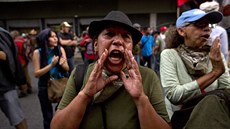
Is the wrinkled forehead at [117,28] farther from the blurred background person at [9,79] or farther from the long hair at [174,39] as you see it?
the blurred background person at [9,79]

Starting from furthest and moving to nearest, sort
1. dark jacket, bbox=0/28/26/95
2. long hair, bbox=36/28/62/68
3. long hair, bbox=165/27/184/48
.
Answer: long hair, bbox=36/28/62/68 < dark jacket, bbox=0/28/26/95 < long hair, bbox=165/27/184/48

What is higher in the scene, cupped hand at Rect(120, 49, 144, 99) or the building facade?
the building facade

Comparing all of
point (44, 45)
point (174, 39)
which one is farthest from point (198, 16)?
point (44, 45)

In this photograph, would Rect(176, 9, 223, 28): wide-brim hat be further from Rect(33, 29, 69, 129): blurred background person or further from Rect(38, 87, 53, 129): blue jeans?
Rect(38, 87, 53, 129): blue jeans

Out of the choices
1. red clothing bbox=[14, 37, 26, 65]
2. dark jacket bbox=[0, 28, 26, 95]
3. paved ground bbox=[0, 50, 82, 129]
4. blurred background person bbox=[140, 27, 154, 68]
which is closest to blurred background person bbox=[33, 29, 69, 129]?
dark jacket bbox=[0, 28, 26, 95]

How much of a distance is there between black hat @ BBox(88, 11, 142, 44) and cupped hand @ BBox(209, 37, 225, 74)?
51 centimetres

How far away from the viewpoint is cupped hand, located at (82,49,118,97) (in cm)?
140

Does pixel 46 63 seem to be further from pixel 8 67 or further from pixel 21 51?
pixel 21 51

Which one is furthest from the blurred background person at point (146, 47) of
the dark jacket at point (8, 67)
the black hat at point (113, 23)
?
the black hat at point (113, 23)

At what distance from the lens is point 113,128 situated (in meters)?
1.44

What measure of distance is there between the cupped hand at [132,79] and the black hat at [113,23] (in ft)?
0.54

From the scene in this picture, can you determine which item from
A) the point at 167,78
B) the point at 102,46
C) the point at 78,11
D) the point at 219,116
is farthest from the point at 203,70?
the point at 78,11

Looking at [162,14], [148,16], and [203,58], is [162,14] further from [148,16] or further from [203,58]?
[203,58]

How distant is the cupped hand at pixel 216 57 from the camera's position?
1704 mm
